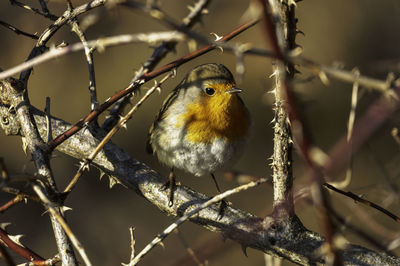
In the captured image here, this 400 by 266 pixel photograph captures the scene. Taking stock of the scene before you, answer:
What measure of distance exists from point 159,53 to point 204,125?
4.23ft

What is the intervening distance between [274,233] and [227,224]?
0.93ft

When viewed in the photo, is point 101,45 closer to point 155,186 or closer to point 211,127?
point 155,186

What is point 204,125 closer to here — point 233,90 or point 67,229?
point 233,90

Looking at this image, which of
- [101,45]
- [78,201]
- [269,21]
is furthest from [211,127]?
[78,201]

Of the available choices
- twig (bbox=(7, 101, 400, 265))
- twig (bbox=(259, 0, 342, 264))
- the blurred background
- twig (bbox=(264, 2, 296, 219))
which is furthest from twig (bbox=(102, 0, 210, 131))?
the blurred background

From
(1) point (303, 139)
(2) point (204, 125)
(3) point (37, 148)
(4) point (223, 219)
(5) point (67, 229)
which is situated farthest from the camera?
(2) point (204, 125)

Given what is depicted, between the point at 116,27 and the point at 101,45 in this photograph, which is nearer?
the point at 101,45

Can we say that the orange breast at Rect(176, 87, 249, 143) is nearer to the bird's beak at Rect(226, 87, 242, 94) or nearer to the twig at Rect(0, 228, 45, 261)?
the bird's beak at Rect(226, 87, 242, 94)

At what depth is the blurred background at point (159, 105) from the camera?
738 centimetres

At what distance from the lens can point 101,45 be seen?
3.80ft

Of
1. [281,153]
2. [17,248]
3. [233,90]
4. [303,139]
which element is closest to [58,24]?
[17,248]

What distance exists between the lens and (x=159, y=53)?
75.7 inches

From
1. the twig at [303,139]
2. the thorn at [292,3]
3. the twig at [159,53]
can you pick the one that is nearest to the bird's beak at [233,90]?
the twig at [159,53]

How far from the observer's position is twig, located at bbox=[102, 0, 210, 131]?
1417mm
